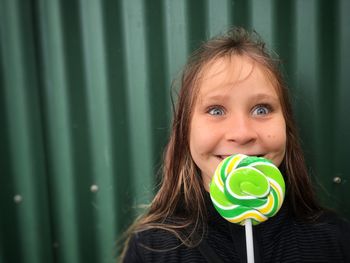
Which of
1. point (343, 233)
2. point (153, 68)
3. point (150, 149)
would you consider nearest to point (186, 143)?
point (150, 149)

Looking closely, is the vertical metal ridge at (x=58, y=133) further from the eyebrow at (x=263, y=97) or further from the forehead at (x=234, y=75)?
the eyebrow at (x=263, y=97)

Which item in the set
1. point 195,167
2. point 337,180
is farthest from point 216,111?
point 337,180

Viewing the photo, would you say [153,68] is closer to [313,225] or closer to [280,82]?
[280,82]

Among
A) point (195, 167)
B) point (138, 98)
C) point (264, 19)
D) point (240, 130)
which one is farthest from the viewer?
point (138, 98)

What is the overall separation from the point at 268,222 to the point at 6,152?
1.50 m

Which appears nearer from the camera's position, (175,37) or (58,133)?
(175,37)

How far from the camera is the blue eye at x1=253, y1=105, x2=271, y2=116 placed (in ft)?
5.20

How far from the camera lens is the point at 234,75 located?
1.56 metres

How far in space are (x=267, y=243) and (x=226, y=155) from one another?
442 mm

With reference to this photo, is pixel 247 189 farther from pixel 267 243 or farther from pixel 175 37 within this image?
pixel 175 37

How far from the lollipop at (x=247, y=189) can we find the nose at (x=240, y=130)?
80 mm

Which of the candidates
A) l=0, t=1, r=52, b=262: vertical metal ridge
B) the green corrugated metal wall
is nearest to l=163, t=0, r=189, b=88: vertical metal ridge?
the green corrugated metal wall

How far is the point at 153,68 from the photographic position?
207 cm

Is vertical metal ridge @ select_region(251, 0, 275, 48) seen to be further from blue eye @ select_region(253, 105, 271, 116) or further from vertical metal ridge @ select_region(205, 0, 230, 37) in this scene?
blue eye @ select_region(253, 105, 271, 116)
